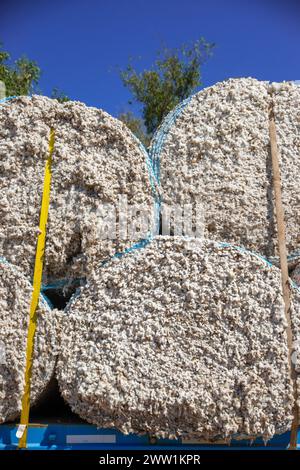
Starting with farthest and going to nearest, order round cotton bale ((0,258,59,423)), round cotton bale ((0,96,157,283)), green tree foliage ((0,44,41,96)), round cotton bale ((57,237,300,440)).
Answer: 1. green tree foliage ((0,44,41,96))
2. round cotton bale ((0,96,157,283))
3. round cotton bale ((0,258,59,423))
4. round cotton bale ((57,237,300,440))

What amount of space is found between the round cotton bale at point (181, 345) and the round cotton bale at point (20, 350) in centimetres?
6

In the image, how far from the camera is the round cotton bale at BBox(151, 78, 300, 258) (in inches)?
93.3

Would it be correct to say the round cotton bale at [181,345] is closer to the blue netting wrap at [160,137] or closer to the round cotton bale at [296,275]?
the round cotton bale at [296,275]

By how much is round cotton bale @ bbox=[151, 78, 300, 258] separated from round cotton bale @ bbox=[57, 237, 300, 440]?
21 centimetres

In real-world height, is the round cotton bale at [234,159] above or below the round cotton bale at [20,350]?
above

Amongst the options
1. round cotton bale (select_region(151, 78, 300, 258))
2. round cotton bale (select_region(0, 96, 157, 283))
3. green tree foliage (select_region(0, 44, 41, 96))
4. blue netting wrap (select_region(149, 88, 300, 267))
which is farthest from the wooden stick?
green tree foliage (select_region(0, 44, 41, 96))

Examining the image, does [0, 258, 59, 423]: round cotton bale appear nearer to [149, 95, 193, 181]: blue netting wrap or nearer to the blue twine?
the blue twine

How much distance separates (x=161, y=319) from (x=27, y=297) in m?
0.58

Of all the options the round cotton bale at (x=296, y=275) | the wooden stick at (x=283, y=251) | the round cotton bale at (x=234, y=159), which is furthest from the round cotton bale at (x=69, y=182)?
the round cotton bale at (x=296, y=275)

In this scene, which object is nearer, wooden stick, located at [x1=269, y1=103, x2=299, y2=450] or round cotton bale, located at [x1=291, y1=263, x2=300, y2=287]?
wooden stick, located at [x1=269, y1=103, x2=299, y2=450]

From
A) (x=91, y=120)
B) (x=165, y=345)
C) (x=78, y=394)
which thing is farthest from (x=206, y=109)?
(x=78, y=394)

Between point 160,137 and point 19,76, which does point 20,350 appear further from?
point 19,76

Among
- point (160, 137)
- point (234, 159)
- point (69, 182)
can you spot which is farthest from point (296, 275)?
point (69, 182)

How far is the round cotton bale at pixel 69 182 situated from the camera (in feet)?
7.57
